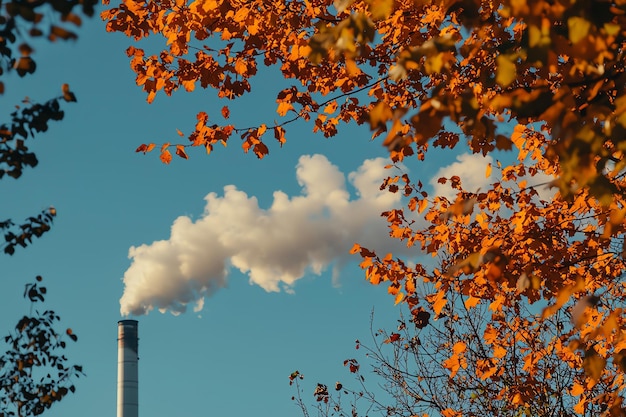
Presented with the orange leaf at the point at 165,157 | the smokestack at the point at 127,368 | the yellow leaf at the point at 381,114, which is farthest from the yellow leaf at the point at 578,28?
the smokestack at the point at 127,368

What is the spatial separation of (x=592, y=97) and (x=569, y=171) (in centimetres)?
72

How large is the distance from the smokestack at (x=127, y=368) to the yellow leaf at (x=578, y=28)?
49927mm

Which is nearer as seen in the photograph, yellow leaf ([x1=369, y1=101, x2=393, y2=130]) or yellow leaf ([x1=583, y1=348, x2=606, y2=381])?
yellow leaf ([x1=369, y1=101, x2=393, y2=130])

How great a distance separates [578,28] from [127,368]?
50350mm

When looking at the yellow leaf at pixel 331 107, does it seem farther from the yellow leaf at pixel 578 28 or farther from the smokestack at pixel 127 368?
the smokestack at pixel 127 368

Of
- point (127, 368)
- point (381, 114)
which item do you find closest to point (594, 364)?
point (381, 114)

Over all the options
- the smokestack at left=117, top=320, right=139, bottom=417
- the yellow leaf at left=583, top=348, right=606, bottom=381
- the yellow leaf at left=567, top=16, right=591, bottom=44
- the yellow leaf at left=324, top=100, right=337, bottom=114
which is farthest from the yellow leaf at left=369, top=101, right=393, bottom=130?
the smokestack at left=117, top=320, right=139, bottom=417

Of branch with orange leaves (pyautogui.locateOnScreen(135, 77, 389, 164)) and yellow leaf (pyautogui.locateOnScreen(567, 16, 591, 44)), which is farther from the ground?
branch with orange leaves (pyautogui.locateOnScreen(135, 77, 389, 164))

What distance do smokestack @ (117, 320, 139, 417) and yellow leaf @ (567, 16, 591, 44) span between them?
4993cm

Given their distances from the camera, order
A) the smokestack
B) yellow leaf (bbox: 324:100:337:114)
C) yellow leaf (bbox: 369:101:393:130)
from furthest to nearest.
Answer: the smokestack
yellow leaf (bbox: 324:100:337:114)
yellow leaf (bbox: 369:101:393:130)

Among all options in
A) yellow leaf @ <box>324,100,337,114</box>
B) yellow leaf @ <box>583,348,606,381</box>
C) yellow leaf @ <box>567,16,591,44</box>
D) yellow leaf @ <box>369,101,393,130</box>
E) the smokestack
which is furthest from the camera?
the smokestack

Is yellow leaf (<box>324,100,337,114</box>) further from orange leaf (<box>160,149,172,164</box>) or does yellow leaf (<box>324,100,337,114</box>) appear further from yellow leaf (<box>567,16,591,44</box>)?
yellow leaf (<box>567,16,591,44</box>)

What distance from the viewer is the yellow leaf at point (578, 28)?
9.71 ft

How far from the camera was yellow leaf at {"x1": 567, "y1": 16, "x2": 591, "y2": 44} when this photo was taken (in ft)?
9.71
